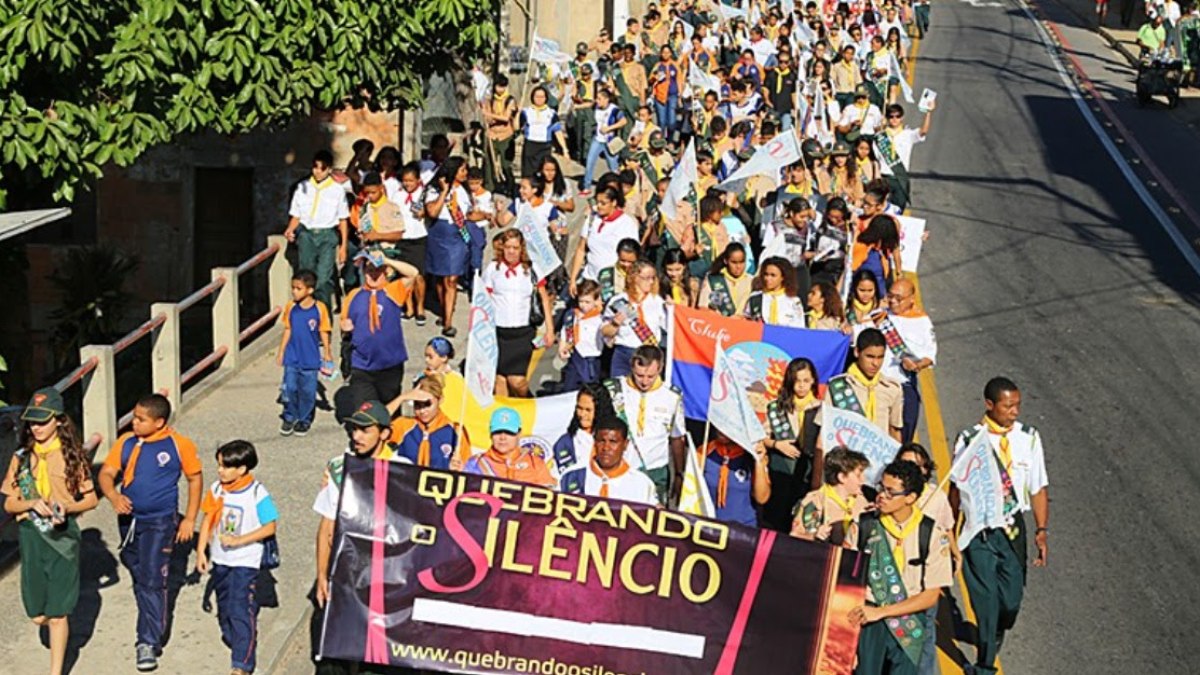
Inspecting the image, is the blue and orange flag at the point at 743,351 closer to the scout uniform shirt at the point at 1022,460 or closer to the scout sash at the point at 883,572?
the scout uniform shirt at the point at 1022,460

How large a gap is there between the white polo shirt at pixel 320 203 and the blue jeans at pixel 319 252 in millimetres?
65

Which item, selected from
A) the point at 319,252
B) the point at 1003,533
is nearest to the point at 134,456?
the point at 1003,533

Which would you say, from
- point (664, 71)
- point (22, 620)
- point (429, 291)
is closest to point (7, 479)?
point (22, 620)

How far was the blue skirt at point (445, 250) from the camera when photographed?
56.9 ft

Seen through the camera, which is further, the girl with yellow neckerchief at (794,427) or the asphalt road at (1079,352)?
the asphalt road at (1079,352)

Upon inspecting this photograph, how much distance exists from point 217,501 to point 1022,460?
4.46m

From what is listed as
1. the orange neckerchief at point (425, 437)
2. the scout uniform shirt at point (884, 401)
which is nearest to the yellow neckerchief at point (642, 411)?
the scout uniform shirt at point (884, 401)

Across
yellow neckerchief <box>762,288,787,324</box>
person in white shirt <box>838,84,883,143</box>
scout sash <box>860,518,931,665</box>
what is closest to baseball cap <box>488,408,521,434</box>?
scout sash <box>860,518,931,665</box>

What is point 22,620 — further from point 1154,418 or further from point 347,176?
point 1154,418

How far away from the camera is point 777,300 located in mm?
13383

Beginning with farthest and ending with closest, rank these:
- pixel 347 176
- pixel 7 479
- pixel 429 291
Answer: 1. pixel 429 291
2. pixel 347 176
3. pixel 7 479

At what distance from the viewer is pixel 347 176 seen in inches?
695

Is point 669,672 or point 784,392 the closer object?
point 669,672

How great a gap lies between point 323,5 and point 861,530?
763cm
